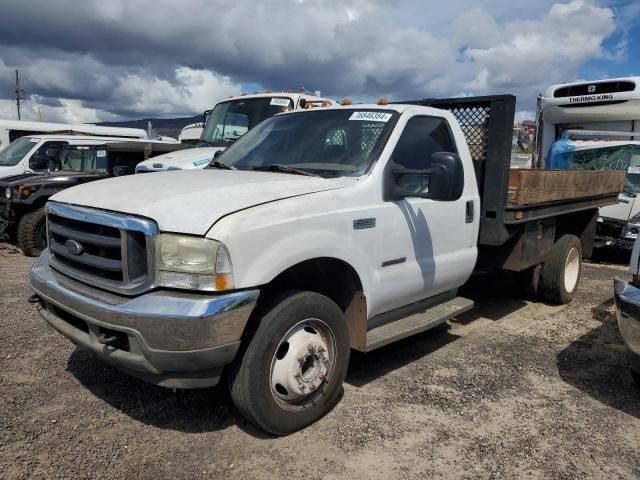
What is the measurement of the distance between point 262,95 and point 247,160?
4.88 m

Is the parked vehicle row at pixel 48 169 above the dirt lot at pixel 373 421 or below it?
above

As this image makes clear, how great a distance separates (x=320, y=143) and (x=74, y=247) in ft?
6.07

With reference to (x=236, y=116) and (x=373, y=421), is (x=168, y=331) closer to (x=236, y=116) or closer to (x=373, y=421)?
(x=373, y=421)

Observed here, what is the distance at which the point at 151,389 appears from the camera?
3.78m

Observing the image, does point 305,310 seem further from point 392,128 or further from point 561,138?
point 561,138

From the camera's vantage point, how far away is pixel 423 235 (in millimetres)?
4012

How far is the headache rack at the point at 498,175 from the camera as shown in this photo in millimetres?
4637

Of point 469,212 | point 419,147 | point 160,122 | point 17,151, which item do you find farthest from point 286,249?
point 160,122

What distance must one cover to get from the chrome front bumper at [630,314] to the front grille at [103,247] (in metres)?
3.04

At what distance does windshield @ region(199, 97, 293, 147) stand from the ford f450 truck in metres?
4.01

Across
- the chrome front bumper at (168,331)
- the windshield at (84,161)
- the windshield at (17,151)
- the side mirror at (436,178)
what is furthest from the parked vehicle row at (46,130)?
the chrome front bumper at (168,331)

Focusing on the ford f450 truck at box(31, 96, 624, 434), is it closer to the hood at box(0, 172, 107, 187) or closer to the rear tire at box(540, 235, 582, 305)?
the rear tire at box(540, 235, 582, 305)

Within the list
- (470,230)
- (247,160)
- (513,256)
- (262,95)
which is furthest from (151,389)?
(262,95)

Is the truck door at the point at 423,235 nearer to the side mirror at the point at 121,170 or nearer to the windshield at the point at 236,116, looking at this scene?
the windshield at the point at 236,116
